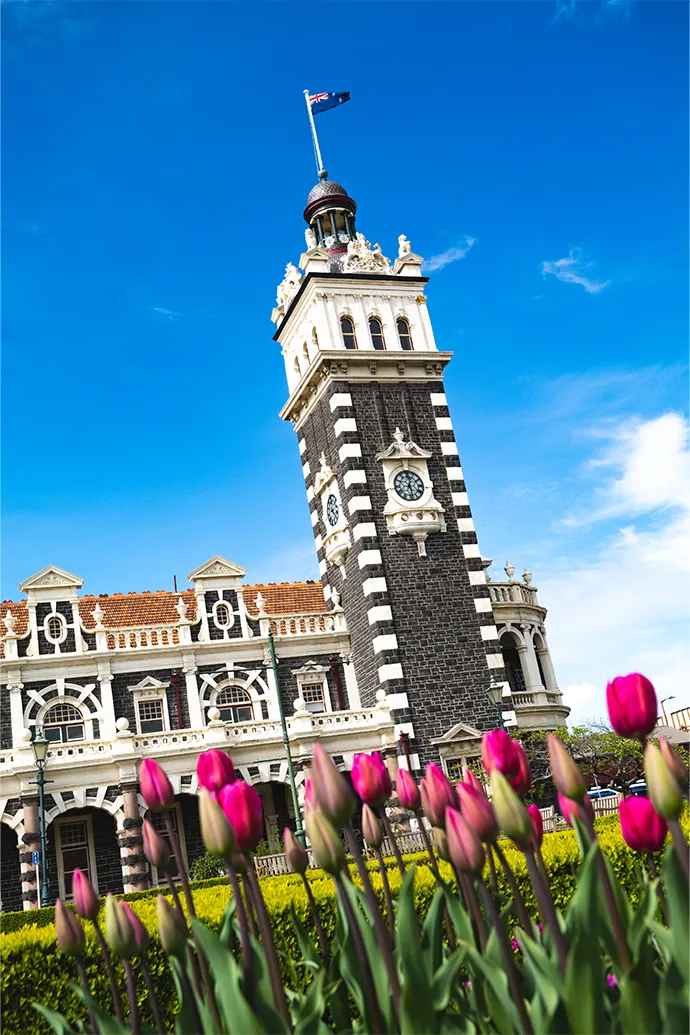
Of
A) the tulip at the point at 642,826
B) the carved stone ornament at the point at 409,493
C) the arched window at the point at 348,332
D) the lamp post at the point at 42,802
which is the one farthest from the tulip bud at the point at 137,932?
the arched window at the point at 348,332

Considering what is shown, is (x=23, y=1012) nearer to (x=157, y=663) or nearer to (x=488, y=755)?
(x=488, y=755)

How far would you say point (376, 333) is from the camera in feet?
119

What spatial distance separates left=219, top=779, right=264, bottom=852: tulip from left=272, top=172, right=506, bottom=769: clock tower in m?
26.2

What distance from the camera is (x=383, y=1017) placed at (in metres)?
3.94

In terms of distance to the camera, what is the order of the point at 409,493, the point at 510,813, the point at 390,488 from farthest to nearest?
the point at 409,493 < the point at 390,488 < the point at 510,813

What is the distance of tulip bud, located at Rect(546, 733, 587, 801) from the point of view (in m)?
4.03

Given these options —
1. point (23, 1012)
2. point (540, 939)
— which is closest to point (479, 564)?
point (23, 1012)

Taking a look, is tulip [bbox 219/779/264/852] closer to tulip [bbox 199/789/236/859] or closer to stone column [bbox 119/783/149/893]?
tulip [bbox 199/789/236/859]

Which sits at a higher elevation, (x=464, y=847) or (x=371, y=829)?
(x=371, y=829)

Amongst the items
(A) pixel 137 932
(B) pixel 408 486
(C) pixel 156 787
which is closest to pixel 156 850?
(C) pixel 156 787

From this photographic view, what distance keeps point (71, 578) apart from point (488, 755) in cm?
2895

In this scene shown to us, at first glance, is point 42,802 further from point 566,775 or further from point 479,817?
point 566,775

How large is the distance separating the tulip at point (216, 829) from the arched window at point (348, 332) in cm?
3257

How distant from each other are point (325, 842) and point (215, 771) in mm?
944
